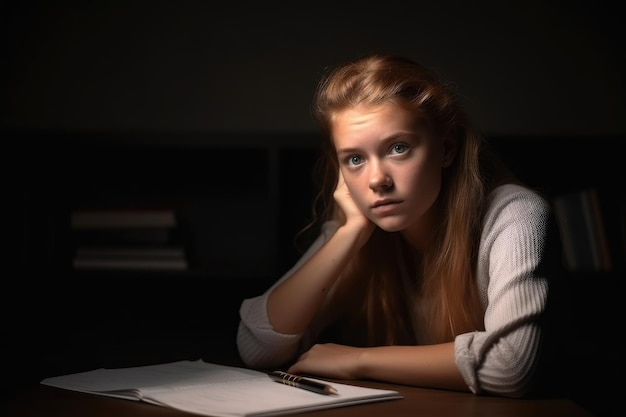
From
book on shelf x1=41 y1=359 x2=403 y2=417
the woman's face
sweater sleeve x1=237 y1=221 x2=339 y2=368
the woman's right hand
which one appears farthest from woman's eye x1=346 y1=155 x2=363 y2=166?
book on shelf x1=41 y1=359 x2=403 y2=417

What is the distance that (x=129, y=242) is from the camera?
2.74 m

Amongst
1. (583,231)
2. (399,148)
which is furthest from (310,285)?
(583,231)

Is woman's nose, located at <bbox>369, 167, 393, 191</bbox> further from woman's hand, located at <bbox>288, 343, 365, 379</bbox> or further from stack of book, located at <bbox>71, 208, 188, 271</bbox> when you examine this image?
stack of book, located at <bbox>71, 208, 188, 271</bbox>

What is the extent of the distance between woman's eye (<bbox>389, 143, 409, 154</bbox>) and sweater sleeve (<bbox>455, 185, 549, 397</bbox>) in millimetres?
237

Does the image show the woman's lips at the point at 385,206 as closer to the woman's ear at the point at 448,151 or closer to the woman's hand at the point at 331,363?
the woman's ear at the point at 448,151

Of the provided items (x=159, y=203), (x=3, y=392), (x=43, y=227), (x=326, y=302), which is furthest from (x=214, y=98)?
(x=3, y=392)

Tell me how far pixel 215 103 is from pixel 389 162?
5.01ft

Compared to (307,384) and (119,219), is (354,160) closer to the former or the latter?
(307,384)

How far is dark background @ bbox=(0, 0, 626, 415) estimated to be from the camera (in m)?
2.85

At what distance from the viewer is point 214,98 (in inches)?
121

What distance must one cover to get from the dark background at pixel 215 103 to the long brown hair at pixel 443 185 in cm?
94

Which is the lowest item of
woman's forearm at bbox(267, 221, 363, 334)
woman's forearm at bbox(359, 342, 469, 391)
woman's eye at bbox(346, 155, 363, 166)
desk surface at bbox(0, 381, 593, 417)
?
desk surface at bbox(0, 381, 593, 417)

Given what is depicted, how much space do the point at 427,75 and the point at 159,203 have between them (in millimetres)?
1489

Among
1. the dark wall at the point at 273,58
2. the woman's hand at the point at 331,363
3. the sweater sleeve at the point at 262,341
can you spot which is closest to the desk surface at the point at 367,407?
the woman's hand at the point at 331,363
